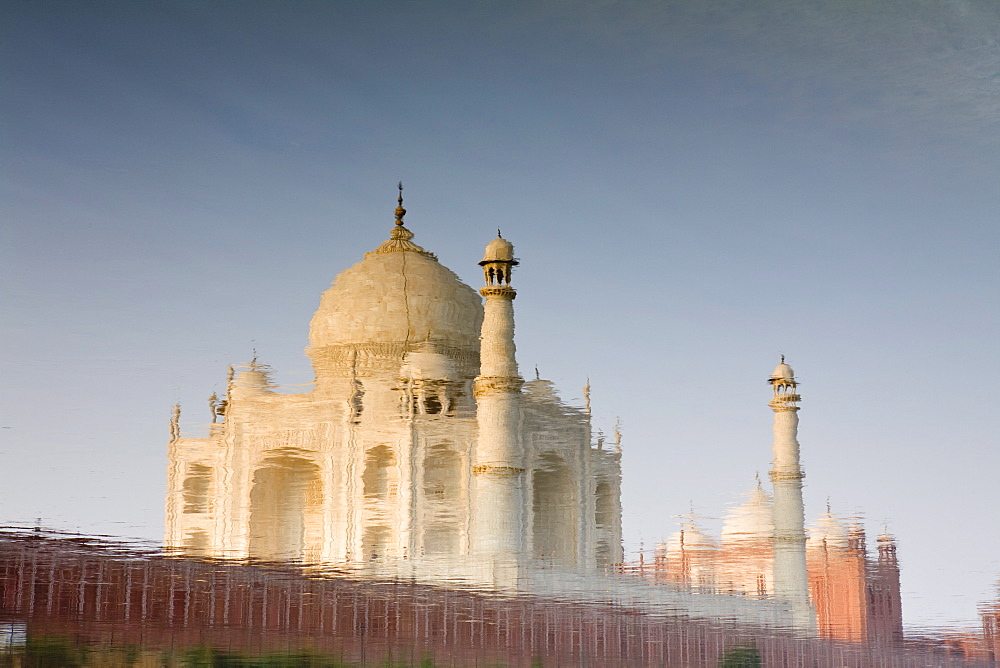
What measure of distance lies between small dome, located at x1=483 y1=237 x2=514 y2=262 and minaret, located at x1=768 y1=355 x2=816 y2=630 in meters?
9.58

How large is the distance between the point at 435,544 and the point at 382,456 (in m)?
2.45

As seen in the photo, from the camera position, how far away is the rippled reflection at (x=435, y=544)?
10070 mm

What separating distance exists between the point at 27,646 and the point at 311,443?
1448cm

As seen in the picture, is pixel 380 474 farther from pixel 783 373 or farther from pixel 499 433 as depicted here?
pixel 783 373

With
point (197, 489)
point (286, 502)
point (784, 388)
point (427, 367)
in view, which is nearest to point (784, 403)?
point (784, 388)

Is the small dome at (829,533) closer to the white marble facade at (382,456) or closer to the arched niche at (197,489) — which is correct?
the white marble facade at (382,456)

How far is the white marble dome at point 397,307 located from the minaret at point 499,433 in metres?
5.74

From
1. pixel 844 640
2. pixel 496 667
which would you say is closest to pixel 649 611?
pixel 496 667

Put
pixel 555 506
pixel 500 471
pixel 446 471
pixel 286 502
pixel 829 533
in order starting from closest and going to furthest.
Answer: pixel 500 471, pixel 446 471, pixel 286 502, pixel 555 506, pixel 829 533

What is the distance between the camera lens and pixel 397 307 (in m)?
25.7

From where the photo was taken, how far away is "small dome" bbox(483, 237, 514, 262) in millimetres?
19969

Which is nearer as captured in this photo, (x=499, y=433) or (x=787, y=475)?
(x=499, y=433)

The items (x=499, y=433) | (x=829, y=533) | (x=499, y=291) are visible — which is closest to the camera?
(x=499, y=433)

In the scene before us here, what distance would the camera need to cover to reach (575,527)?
23750 mm
